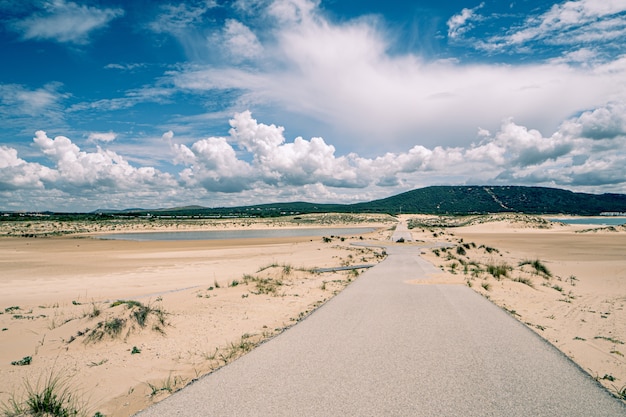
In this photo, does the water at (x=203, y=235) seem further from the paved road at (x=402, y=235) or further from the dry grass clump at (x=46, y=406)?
the dry grass clump at (x=46, y=406)

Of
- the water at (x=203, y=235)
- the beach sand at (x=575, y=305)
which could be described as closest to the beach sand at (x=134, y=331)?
the beach sand at (x=575, y=305)


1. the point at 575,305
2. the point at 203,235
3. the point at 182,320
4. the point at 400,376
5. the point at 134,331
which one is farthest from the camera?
the point at 203,235

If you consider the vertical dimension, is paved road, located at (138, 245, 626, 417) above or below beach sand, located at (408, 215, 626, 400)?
above

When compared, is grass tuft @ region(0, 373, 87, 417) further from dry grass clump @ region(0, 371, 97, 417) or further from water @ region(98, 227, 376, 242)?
water @ region(98, 227, 376, 242)

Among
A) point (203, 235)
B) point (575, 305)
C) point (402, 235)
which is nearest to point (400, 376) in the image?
point (575, 305)

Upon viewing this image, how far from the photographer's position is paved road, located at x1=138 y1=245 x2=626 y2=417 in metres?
4.44

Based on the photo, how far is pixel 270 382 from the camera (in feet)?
17.0

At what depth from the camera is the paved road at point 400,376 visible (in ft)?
14.6

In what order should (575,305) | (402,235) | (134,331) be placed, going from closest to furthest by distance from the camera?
(134,331) → (575,305) → (402,235)

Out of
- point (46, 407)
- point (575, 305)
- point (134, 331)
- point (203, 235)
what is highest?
point (46, 407)

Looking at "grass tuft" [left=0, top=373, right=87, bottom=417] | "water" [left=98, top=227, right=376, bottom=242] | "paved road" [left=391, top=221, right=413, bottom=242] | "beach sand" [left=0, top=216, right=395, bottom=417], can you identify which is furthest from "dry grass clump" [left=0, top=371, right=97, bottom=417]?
"water" [left=98, top=227, right=376, bottom=242]

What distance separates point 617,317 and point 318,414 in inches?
449

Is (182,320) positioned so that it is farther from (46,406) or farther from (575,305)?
(575,305)

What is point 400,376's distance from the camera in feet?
17.4
